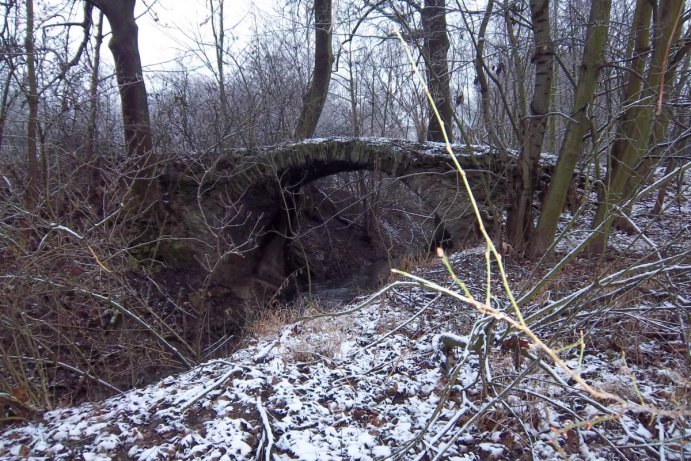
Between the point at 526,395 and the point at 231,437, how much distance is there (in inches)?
68.7

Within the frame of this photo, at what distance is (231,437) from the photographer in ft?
8.15

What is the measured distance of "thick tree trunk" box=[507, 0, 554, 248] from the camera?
15.8ft

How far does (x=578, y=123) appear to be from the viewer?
177 inches

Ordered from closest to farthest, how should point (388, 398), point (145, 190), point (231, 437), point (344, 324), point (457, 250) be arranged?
point (231, 437)
point (388, 398)
point (344, 324)
point (457, 250)
point (145, 190)

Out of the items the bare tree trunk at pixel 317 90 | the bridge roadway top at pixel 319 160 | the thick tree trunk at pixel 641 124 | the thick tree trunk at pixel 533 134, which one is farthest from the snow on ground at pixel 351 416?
the bare tree trunk at pixel 317 90

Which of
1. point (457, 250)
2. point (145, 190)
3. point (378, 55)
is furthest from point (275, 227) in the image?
point (378, 55)

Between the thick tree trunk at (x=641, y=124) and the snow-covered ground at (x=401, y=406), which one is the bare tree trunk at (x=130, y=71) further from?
the thick tree trunk at (x=641, y=124)

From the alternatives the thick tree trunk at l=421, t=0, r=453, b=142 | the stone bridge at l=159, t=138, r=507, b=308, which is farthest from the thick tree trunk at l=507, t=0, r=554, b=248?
the stone bridge at l=159, t=138, r=507, b=308

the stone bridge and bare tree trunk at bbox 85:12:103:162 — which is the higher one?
bare tree trunk at bbox 85:12:103:162

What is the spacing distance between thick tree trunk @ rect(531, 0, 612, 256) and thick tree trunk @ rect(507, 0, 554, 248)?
8.7 inches

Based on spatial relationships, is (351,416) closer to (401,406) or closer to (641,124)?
(401,406)

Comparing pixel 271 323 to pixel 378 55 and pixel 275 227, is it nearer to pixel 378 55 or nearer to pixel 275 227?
pixel 275 227

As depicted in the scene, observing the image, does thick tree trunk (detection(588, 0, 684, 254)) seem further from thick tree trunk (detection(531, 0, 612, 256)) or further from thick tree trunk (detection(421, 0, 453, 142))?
thick tree trunk (detection(421, 0, 453, 142))

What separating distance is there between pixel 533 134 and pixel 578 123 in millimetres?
587
